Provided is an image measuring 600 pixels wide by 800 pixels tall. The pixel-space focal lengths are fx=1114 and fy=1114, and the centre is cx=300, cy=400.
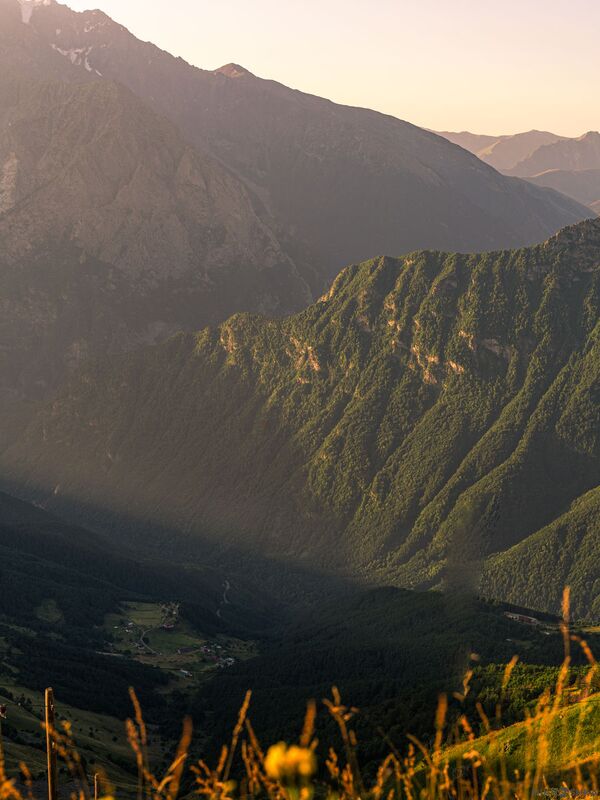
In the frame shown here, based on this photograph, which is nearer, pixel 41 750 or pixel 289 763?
pixel 289 763

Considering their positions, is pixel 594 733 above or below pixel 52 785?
below

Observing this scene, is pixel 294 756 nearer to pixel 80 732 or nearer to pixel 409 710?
pixel 409 710

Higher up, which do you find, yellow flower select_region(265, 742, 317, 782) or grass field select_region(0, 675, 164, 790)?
yellow flower select_region(265, 742, 317, 782)

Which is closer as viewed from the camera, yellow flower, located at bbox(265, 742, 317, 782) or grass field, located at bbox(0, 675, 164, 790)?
yellow flower, located at bbox(265, 742, 317, 782)

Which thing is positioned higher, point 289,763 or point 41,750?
point 289,763

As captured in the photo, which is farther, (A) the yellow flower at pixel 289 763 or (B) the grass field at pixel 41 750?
(B) the grass field at pixel 41 750

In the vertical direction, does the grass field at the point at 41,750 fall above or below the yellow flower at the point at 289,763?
below

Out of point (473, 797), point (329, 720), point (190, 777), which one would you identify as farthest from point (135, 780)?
point (473, 797)

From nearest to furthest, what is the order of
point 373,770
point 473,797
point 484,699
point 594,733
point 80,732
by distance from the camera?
point 473,797
point 594,733
point 373,770
point 484,699
point 80,732
